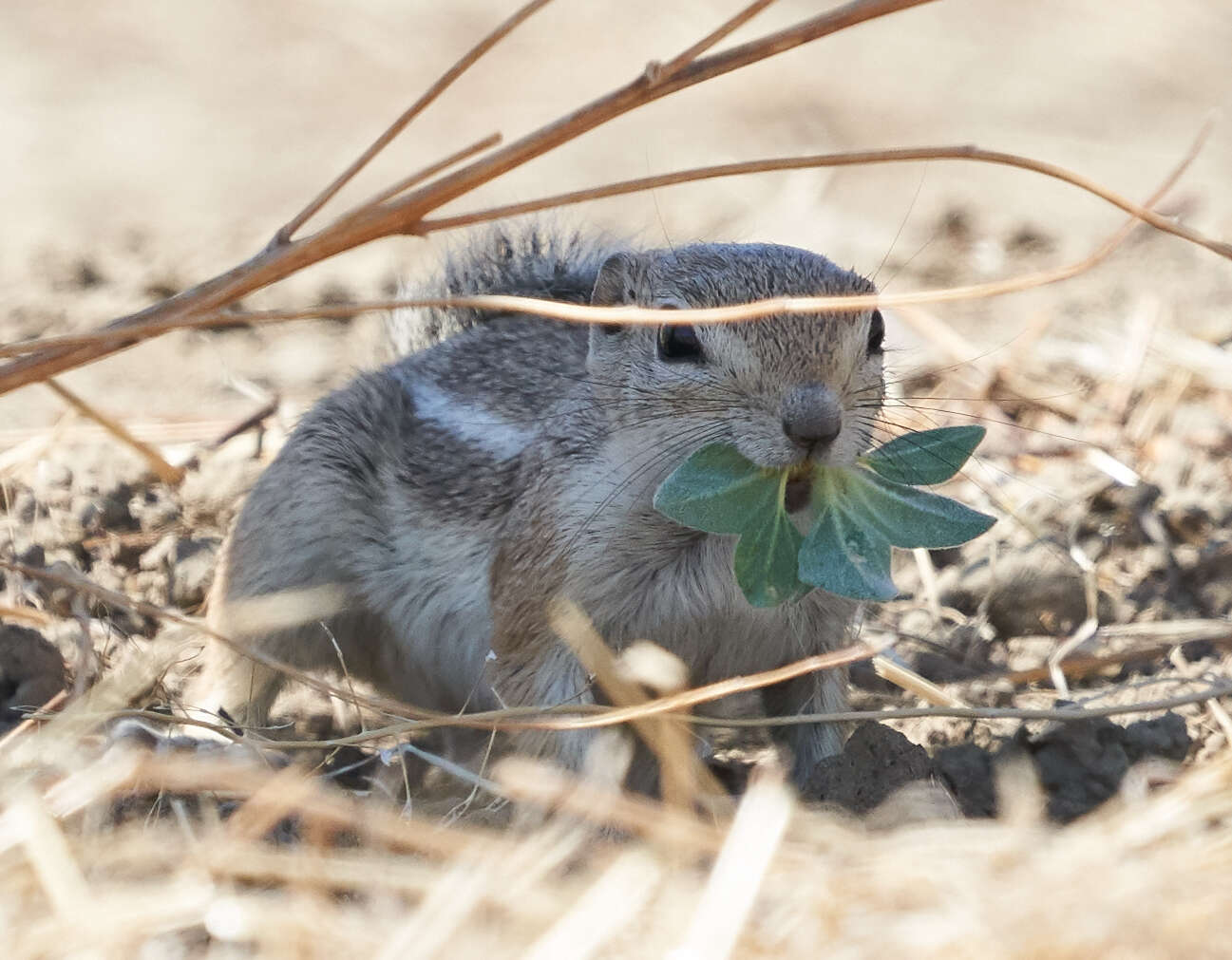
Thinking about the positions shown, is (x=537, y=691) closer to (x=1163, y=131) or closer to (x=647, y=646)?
(x=647, y=646)

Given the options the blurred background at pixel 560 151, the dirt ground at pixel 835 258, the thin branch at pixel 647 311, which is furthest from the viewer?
the blurred background at pixel 560 151

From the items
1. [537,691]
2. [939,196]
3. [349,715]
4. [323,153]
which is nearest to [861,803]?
[537,691]

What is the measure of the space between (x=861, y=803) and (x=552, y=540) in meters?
0.91

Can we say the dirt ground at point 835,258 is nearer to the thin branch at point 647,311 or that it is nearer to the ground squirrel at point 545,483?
the ground squirrel at point 545,483

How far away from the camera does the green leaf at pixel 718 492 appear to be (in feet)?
9.10

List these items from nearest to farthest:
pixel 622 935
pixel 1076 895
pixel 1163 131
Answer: pixel 1076 895, pixel 622 935, pixel 1163 131

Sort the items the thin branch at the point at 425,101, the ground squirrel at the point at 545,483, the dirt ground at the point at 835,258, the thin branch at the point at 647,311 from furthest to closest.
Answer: the dirt ground at the point at 835,258, the ground squirrel at the point at 545,483, the thin branch at the point at 425,101, the thin branch at the point at 647,311

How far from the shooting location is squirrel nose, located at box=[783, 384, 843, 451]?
9.01ft

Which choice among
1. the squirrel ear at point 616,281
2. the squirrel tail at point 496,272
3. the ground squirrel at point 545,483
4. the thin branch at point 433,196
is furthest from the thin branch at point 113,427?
the squirrel tail at point 496,272

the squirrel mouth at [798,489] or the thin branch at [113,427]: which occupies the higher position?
the thin branch at [113,427]

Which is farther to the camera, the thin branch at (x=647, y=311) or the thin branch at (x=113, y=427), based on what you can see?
the thin branch at (x=113, y=427)

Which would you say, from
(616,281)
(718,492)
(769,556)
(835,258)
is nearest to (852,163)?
(718,492)

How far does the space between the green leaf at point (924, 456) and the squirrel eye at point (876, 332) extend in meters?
0.29

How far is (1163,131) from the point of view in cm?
747
